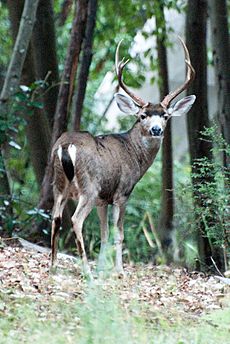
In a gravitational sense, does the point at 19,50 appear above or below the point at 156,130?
above

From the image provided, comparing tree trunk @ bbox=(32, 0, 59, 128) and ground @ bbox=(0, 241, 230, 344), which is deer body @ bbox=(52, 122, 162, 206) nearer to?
ground @ bbox=(0, 241, 230, 344)

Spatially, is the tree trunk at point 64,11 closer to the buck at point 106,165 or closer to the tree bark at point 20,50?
the tree bark at point 20,50

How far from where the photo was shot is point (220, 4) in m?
12.4

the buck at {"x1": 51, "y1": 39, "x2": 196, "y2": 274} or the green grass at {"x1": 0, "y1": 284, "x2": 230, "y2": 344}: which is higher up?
the buck at {"x1": 51, "y1": 39, "x2": 196, "y2": 274}

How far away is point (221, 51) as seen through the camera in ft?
40.6

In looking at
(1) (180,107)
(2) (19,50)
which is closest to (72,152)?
(1) (180,107)

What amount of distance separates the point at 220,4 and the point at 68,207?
3662 millimetres

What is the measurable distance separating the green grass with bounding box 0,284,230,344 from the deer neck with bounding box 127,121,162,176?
11.0 feet

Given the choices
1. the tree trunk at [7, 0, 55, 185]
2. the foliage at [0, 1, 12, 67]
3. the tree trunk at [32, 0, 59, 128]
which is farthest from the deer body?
the foliage at [0, 1, 12, 67]

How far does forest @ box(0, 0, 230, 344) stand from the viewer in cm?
642

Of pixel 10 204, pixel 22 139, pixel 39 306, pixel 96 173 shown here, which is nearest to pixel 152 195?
pixel 22 139

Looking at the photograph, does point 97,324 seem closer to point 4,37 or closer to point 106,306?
point 106,306

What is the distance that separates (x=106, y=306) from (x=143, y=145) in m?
4.66

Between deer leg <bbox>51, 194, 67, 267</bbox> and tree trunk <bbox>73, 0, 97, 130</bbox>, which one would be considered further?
tree trunk <bbox>73, 0, 97, 130</bbox>
